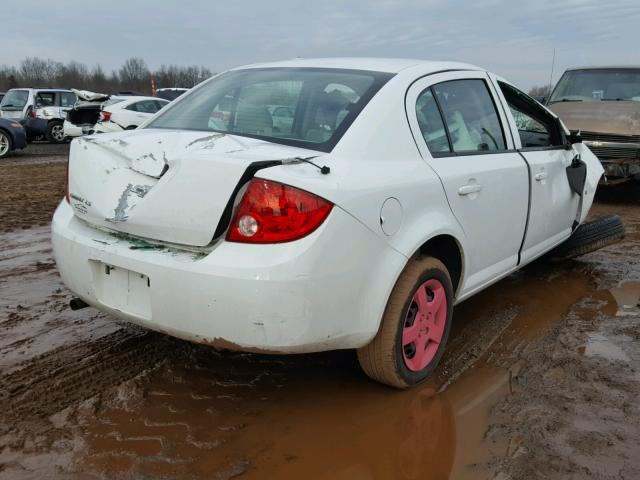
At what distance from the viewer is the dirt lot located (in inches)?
91.0

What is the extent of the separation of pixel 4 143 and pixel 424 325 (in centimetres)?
1403

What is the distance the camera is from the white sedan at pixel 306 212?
2260mm

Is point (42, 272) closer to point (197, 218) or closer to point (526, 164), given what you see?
point (197, 218)

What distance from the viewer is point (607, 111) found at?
27.2ft

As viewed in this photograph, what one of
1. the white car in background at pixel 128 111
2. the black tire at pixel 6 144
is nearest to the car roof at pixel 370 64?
the white car in background at pixel 128 111

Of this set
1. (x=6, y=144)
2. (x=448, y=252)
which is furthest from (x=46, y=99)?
(x=448, y=252)

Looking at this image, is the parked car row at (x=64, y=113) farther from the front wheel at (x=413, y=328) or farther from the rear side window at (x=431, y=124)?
the front wheel at (x=413, y=328)

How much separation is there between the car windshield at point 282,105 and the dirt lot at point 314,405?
4.09 feet

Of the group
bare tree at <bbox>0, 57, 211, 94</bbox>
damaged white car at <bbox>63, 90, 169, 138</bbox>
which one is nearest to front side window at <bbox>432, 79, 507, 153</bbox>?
damaged white car at <bbox>63, 90, 169, 138</bbox>

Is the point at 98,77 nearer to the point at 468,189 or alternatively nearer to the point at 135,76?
the point at 135,76

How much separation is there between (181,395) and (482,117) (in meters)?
2.35

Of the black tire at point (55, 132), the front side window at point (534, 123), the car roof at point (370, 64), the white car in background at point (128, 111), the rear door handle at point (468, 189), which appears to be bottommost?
the black tire at point (55, 132)

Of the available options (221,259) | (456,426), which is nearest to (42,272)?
(221,259)

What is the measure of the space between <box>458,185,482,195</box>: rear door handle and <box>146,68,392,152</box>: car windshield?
0.68m
